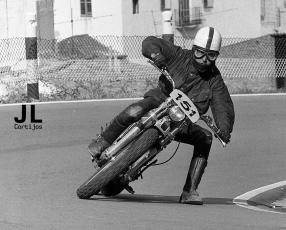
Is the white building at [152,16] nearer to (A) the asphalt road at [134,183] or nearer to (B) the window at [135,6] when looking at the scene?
(B) the window at [135,6]

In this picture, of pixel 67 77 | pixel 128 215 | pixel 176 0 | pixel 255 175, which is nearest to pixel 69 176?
pixel 255 175

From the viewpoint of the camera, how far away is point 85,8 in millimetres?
48531

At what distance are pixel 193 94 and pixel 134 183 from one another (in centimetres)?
223

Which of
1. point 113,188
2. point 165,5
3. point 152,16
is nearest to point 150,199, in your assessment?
point 113,188

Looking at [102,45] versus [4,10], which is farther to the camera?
[4,10]

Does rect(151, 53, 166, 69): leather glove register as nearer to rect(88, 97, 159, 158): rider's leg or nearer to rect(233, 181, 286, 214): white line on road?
rect(88, 97, 159, 158): rider's leg

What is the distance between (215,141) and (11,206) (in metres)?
6.34

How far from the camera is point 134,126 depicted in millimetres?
7906

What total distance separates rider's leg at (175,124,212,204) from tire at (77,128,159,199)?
55 cm

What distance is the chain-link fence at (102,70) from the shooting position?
17.5 meters

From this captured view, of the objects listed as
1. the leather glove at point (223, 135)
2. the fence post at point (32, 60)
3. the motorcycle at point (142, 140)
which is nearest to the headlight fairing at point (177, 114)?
the motorcycle at point (142, 140)

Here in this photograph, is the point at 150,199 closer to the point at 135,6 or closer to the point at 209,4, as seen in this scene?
the point at 209,4

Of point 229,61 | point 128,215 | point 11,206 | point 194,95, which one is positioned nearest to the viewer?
point 128,215

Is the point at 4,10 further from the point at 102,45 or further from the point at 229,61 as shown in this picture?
the point at 229,61
